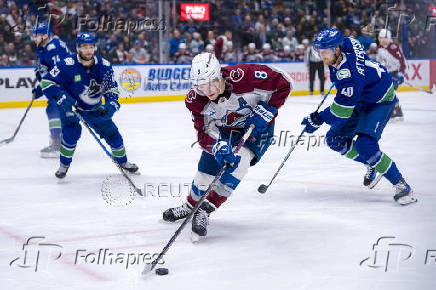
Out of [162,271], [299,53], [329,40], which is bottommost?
[299,53]

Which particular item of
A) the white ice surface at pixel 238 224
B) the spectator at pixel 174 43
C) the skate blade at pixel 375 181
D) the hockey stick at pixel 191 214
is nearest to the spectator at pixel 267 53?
the spectator at pixel 174 43

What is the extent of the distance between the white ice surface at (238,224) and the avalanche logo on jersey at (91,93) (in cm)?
65

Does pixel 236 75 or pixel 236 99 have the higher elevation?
pixel 236 75

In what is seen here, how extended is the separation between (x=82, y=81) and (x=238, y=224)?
220 centimetres

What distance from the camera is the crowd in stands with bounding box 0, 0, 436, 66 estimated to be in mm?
12883

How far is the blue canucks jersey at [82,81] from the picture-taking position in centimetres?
566

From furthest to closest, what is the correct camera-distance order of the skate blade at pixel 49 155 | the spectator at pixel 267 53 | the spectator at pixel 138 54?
the spectator at pixel 267 53 < the spectator at pixel 138 54 < the skate blade at pixel 49 155

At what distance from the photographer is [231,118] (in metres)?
A: 3.85

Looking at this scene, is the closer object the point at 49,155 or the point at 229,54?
the point at 49,155

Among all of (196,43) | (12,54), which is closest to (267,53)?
(196,43)

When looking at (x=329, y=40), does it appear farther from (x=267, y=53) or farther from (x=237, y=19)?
(x=237, y=19)

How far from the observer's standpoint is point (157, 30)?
45.0ft

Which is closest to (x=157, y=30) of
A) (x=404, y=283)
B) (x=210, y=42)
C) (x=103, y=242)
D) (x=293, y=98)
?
(x=210, y=42)

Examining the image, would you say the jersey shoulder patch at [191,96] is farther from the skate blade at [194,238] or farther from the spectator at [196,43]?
the spectator at [196,43]
